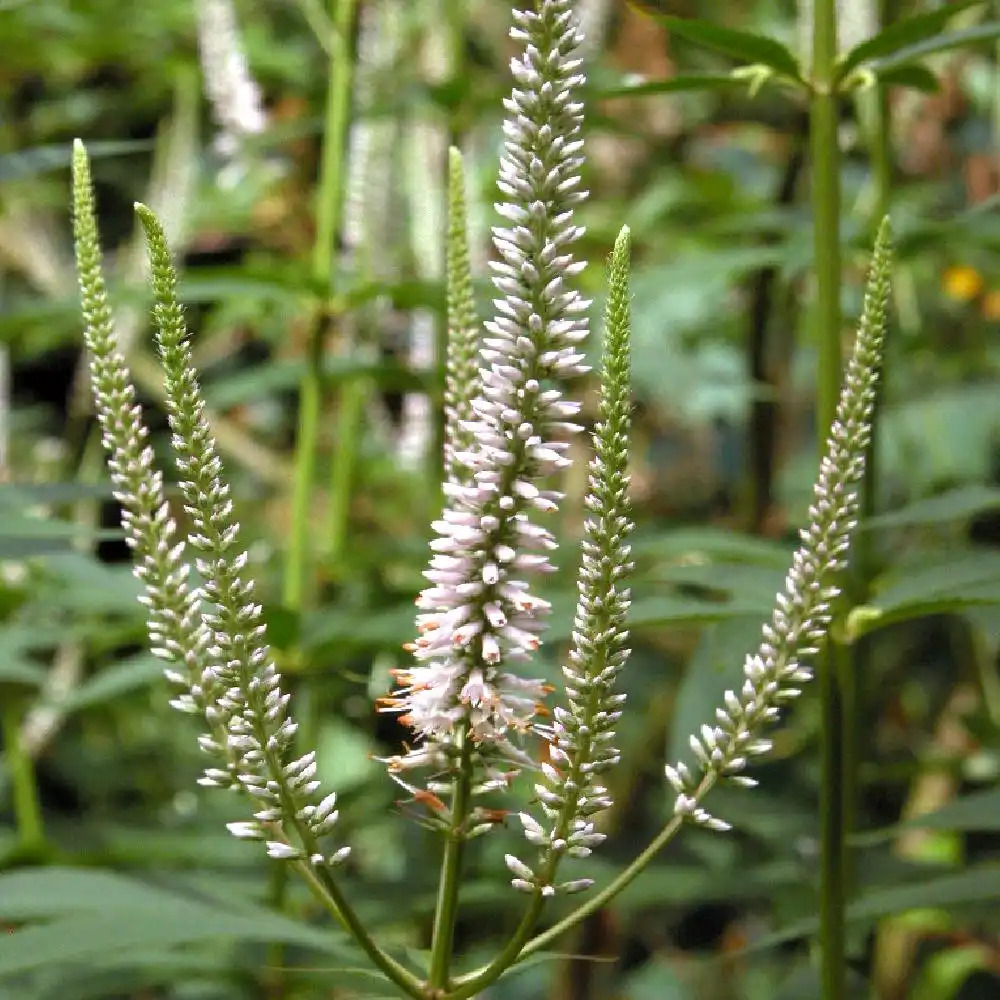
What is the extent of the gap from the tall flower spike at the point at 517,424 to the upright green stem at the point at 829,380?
456 mm

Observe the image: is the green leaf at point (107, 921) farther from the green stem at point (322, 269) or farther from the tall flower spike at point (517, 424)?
the green stem at point (322, 269)

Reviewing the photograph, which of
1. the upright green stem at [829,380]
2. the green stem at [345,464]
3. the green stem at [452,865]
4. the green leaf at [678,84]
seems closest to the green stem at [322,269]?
the green stem at [345,464]

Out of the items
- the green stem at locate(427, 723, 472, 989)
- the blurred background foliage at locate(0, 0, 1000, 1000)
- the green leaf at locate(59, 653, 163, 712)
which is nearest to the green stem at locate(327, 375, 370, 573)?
the blurred background foliage at locate(0, 0, 1000, 1000)

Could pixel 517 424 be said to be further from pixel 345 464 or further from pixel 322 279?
pixel 345 464

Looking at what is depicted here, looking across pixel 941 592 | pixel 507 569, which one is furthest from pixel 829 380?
pixel 507 569

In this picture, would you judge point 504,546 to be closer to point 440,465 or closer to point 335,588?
point 440,465

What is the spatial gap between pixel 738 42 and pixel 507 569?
0.65m

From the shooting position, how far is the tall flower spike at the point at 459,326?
920 millimetres

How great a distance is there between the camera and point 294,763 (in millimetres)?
787

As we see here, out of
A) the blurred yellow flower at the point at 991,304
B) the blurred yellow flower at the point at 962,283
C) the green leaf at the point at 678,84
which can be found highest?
the blurred yellow flower at the point at 962,283

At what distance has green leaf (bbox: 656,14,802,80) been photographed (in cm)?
117

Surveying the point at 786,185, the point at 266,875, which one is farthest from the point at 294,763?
the point at 786,185

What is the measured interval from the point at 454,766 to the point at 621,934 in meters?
2.07

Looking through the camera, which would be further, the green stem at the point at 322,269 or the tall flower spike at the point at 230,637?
the green stem at the point at 322,269
